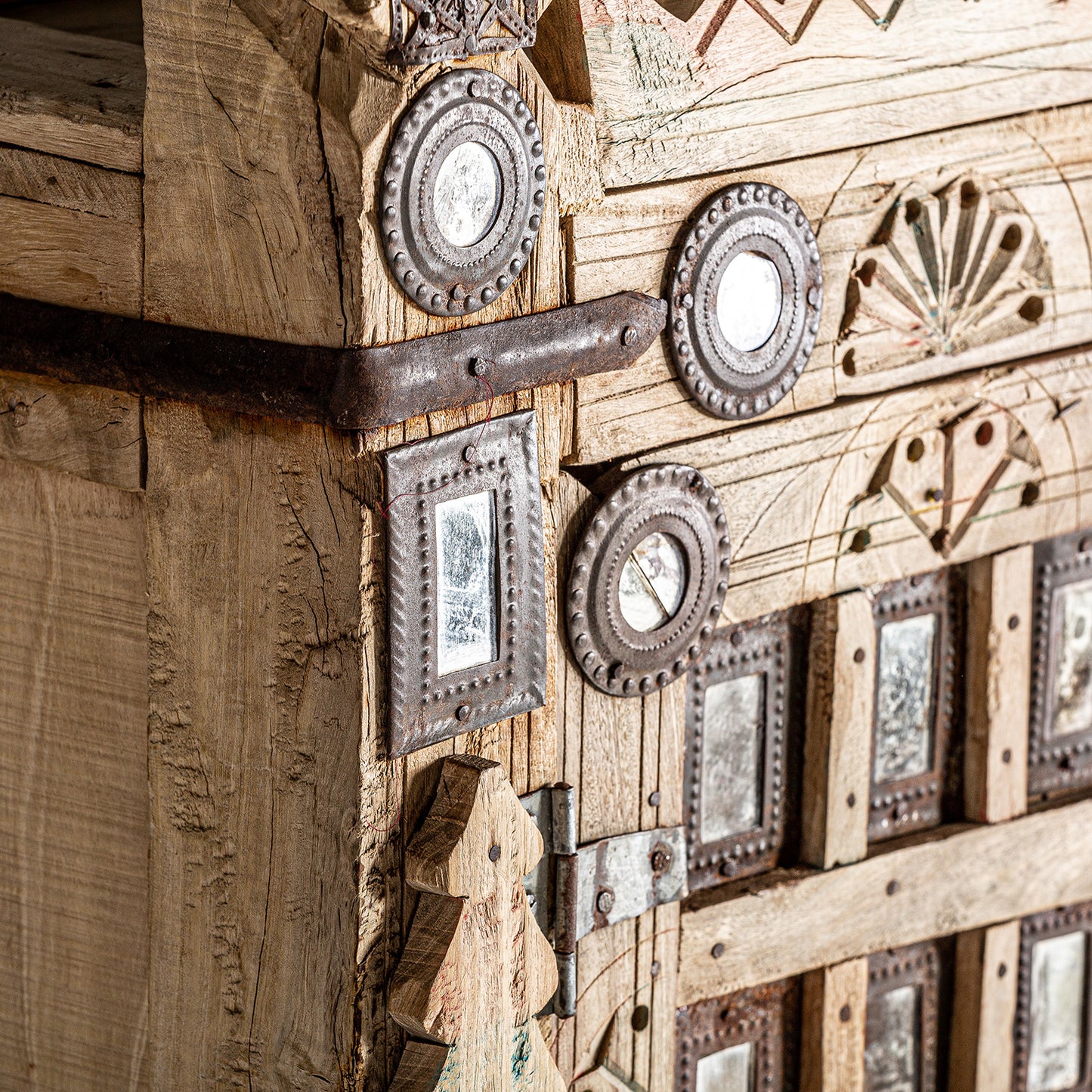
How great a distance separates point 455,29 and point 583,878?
1104mm

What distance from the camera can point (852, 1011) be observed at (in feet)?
9.16

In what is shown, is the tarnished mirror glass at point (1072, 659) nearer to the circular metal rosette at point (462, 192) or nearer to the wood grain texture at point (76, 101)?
the circular metal rosette at point (462, 192)

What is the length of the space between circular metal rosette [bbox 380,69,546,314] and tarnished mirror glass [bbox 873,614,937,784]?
1.01 meters

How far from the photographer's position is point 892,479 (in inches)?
104

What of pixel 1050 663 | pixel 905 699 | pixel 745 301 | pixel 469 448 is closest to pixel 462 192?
pixel 469 448

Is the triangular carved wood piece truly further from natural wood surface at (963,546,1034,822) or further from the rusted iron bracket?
natural wood surface at (963,546,1034,822)

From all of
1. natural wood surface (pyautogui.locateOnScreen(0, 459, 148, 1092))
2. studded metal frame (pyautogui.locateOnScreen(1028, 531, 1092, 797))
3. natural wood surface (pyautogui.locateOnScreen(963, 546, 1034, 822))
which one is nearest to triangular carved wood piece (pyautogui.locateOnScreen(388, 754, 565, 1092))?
natural wood surface (pyautogui.locateOnScreen(0, 459, 148, 1092))

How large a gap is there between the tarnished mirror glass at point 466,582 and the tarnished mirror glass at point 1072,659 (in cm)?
123

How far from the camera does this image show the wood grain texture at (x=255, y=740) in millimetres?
1997

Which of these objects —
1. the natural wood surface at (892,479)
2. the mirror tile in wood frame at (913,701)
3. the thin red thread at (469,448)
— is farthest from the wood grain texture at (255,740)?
the mirror tile in wood frame at (913,701)

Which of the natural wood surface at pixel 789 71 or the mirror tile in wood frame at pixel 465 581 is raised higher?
the natural wood surface at pixel 789 71

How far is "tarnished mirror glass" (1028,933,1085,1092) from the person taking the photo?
121 inches

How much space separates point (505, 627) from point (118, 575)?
475 mm

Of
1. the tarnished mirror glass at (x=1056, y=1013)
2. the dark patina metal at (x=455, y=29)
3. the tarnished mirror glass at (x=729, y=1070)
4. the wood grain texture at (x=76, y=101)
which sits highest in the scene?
the dark patina metal at (x=455, y=29)
